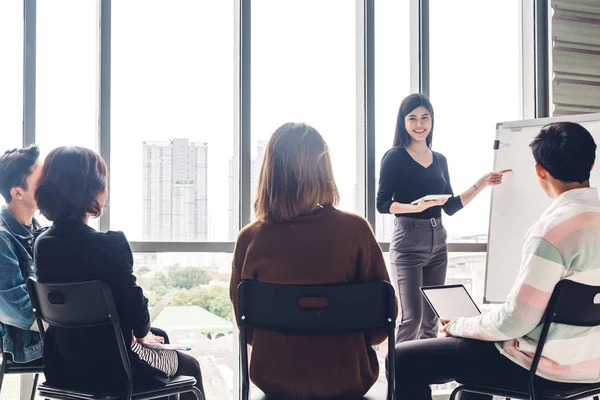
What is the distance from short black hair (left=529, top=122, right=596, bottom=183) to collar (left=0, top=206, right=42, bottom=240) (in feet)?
6.22

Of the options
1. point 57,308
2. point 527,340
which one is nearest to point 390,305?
point 527,340

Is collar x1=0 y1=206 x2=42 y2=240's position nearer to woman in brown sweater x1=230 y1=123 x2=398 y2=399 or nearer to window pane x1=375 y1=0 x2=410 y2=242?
woman in brown sweater x1=230 y1=123 x2=398 y2=399

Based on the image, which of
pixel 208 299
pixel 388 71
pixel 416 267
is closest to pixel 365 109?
pixel 388 71

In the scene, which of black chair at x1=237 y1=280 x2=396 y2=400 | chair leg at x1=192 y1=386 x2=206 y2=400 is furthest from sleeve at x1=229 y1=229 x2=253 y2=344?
chair leg at x1=192 y1=386 x2=206 y2=400

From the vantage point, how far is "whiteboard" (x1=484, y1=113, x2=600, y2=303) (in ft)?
9.32

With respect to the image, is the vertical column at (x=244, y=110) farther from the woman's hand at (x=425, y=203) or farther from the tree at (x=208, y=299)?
the woman's hand at (x=425, y=203)

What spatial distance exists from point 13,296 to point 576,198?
1880mm

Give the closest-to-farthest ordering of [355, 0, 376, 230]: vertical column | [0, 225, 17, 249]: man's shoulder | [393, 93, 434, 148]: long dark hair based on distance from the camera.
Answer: [0, 225, 17, 249]: man's shoulder < [393, 93, 434, 148]: long dark hair < [355, 0, 376, 230]: vertical column

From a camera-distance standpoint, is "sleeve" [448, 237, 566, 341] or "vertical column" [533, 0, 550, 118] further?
"vertical column" [533, 0, 550, 118]

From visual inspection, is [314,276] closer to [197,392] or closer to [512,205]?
[197,392]

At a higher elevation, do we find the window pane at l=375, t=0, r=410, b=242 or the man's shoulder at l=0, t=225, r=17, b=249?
the window pane at l=375, t=0, r=410, b=242

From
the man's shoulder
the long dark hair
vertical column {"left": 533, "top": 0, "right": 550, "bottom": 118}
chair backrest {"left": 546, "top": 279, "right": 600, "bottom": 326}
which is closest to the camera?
chair backrest {"left": 546, "top": 279, "right": 600, "bottom": 326}

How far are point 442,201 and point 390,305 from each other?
1.56 meters

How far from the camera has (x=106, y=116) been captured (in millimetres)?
3016
